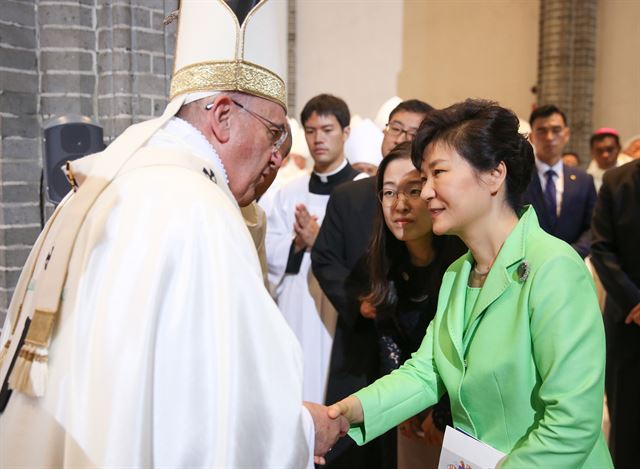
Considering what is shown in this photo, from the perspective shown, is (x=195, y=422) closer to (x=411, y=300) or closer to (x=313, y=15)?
(x=411, y=300)

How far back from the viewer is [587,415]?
5.69 feet

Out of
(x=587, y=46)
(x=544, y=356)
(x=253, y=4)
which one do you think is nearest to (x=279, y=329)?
(x=544, y=356)

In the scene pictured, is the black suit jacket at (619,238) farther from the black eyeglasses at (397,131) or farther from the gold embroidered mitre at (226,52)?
the gold embroidered mitre at (226,52)

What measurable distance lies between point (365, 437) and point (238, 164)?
2.93 ft

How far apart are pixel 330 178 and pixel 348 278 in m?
1.31

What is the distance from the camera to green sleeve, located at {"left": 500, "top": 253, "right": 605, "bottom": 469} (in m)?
1.73

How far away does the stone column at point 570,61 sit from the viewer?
10.6 meters

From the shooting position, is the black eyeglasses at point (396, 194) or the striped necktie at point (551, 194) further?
the striped necktie at point (551, 194)

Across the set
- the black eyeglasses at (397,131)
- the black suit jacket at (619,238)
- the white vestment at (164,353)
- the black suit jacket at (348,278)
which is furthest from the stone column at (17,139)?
the black suit jacket at (619,238)

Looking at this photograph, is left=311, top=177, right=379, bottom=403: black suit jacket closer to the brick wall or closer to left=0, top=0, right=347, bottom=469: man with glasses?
the brick wall

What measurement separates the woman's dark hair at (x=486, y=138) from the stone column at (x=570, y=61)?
371 inches

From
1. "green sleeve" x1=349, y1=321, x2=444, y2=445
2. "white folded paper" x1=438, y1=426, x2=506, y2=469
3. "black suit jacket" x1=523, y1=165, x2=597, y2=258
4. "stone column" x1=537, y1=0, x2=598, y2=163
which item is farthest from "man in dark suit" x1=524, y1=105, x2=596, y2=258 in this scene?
"stone column" x1=537, y1=0, x2=598, y2=163

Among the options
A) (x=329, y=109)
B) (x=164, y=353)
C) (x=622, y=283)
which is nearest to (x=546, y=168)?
(x=622, y=283)

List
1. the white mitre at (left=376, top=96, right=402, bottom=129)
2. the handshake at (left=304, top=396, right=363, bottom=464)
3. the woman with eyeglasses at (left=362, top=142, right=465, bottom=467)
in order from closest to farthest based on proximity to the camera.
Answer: the handshake at (left=304, top=396, right=363, bottom=464) < the woman with eyeglasses at (left=362, top=142, right=465, bottom=467) < the white mitre at (left=376, top=96, right=402, bottom=129)
